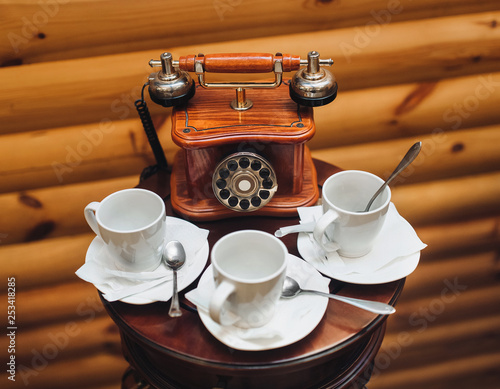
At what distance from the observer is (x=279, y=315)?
807mm

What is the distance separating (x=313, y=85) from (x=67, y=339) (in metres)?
1.27

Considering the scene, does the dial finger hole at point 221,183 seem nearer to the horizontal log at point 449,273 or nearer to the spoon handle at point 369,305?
the spoon handle at point 369,305

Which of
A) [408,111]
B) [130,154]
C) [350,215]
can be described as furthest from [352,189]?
[130,154]

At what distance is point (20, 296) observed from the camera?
158 centimetres

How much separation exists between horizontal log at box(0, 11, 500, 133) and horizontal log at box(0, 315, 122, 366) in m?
0.71

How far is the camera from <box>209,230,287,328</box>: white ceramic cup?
0.72 m

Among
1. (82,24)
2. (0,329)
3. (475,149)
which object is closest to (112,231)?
(82,24)

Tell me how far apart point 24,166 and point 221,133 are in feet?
2.44

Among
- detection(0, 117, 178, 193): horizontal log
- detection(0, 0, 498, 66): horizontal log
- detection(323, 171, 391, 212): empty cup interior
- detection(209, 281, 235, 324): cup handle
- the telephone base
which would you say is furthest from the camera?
detection(0, 117, 178, 193): horizontal log

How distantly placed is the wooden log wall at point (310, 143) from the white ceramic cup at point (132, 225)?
51 cm

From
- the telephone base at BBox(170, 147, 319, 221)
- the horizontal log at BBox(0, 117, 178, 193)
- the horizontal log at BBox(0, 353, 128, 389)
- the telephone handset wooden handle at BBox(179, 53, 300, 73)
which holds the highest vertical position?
the telephone handset wooden handle at BBox(179, 53, 300, 73)

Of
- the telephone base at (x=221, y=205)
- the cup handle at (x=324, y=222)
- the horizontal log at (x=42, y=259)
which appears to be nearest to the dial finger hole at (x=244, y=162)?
the telephone base at (x=221, y=205)

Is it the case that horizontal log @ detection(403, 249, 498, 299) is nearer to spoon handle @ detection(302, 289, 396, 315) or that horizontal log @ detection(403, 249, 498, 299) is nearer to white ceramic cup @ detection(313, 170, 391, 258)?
white ceramic cup @ detection(313, 170, 391, 258)

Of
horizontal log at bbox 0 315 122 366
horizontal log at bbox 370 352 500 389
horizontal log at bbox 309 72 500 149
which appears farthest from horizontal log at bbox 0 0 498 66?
horizontal log at bbox 370 352 500 389
